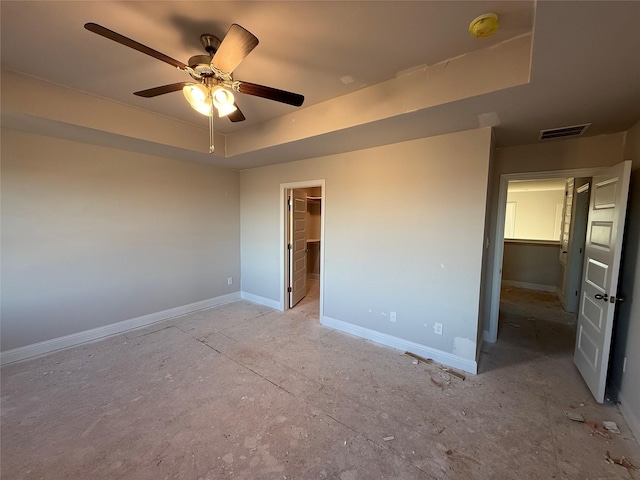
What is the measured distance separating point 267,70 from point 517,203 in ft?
25.1

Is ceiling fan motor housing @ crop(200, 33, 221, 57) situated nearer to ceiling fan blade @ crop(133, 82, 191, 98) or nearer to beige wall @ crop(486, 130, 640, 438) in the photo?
ceiling fan blade @ crop(133, 82, 191, 98)

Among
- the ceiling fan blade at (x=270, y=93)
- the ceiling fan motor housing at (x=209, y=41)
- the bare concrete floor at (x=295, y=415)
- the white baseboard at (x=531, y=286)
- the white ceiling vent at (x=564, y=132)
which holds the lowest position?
the bare concrete floor at (x=295, y=415)

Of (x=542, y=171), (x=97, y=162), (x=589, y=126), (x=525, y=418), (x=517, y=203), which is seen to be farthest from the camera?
(x=517, y=203)

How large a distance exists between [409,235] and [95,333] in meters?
3.95

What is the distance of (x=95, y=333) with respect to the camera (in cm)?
321

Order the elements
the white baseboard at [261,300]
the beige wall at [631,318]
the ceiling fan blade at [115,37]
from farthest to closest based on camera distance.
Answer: the white baseboard at [261,300], the beige wall at [631,318], the ceiling fan blade at [115,37]

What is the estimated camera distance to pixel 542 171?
292 cm

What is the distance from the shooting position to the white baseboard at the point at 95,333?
272 cm

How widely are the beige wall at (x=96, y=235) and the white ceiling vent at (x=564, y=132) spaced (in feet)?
14.1

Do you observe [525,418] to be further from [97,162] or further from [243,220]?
[97,162]

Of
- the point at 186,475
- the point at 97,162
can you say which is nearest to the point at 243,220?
the point at 97,162

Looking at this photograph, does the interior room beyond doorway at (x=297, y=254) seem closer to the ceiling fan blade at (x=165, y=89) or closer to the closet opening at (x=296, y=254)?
the closet opening at (x=296, y=254)

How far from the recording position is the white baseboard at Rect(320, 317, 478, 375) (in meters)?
2.62

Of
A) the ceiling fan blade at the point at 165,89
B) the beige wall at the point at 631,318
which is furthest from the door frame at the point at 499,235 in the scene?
the ceiling fan blade at the point at 165,89
